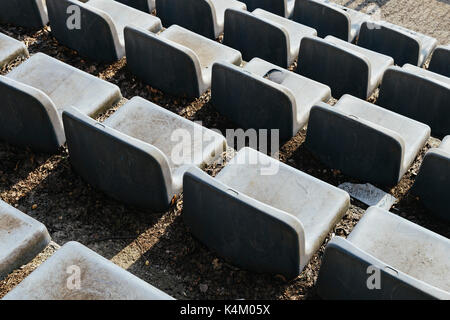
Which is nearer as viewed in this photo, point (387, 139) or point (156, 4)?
point (387, 139)

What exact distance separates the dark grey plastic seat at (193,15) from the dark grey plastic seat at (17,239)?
3.19m

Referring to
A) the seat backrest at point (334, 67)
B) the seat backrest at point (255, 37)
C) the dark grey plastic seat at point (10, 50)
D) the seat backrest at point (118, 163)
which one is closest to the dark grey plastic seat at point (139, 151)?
the seat backrest at point (118, 163)

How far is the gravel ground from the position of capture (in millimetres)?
3641

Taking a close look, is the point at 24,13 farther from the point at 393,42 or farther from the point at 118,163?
the point at 393,42

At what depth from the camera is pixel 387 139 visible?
160 inches

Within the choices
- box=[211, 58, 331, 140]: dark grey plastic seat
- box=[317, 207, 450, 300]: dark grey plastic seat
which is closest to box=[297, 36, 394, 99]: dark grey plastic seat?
box=[211, 58, 331, 140]: dark grey plastic seat

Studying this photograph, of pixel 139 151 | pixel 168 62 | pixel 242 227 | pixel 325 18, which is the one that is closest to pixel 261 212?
pixel 242 227

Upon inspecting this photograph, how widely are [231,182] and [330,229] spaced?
28.3 inches

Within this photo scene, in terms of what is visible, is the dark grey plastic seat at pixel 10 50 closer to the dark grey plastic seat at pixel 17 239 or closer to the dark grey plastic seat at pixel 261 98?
the dark grey plastic seat at pixel 261 98

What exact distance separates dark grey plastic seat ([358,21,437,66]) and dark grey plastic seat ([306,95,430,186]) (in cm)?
178

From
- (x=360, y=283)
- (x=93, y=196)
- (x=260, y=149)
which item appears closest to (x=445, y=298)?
(x=360, y=283)

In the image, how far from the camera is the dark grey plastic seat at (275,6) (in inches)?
276

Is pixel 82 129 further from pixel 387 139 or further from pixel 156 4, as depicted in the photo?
pixel 156 4

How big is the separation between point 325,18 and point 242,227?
389 centimetres
